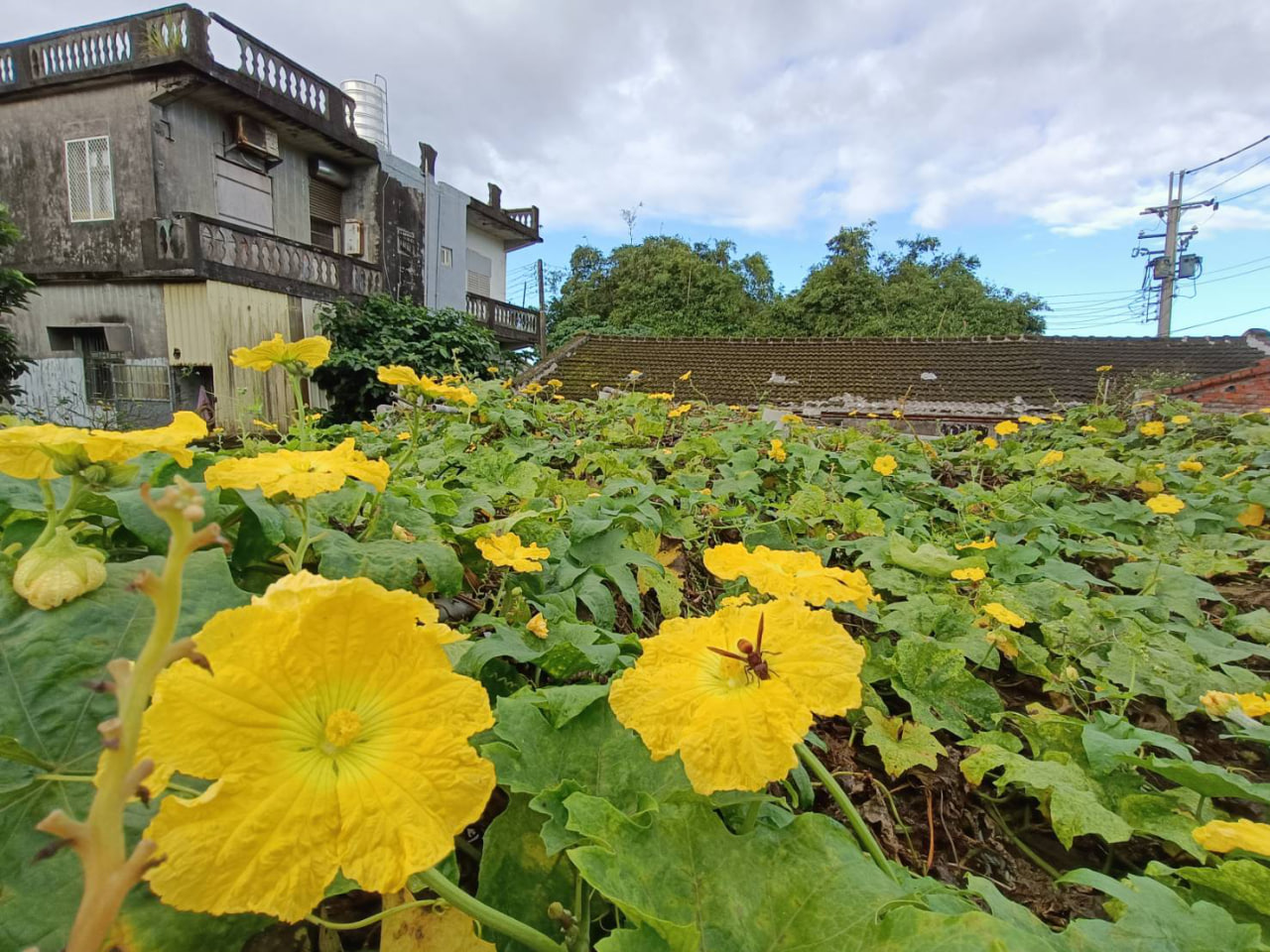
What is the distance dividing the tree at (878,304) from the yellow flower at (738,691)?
21.3 metres

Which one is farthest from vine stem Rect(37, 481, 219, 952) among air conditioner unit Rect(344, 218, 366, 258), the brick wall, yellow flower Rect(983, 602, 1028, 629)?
air conditioner unit Rect(344, 218, 366, 258)

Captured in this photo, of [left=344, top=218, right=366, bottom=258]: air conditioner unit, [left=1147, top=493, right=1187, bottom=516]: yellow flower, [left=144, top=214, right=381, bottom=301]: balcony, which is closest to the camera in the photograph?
[left=1147, top=493, right=1187, bottom=516]: yellow flower

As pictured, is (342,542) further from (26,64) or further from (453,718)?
(26,64)

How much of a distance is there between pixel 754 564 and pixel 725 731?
36 cm

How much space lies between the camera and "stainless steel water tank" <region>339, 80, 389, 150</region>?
1184 centimetres

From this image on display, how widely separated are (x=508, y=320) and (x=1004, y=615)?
14689mm

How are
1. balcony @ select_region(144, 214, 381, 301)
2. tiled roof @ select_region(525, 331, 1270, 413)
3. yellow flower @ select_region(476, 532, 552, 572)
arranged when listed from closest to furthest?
yellow flower @ select_region(476, 532, 552, 572) → balcony @ select_region(144, 214, 381, 301) → tiled roof @ select_region(525, 331, 1270, 413)

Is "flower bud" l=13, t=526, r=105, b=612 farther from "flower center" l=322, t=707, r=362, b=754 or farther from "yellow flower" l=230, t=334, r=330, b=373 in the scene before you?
"yellow flower" l=230, t=334, r=330, b=373

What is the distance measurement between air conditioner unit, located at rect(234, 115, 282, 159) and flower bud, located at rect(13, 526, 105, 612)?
11003mm

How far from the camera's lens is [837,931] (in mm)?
510

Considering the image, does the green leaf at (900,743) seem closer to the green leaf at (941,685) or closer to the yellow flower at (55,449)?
the green leaf at (941,685)

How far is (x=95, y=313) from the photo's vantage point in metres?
8.91

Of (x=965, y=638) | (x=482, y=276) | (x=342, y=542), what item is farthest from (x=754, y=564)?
(x=482, y=276)

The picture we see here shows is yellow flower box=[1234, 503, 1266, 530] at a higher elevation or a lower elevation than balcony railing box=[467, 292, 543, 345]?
lower
